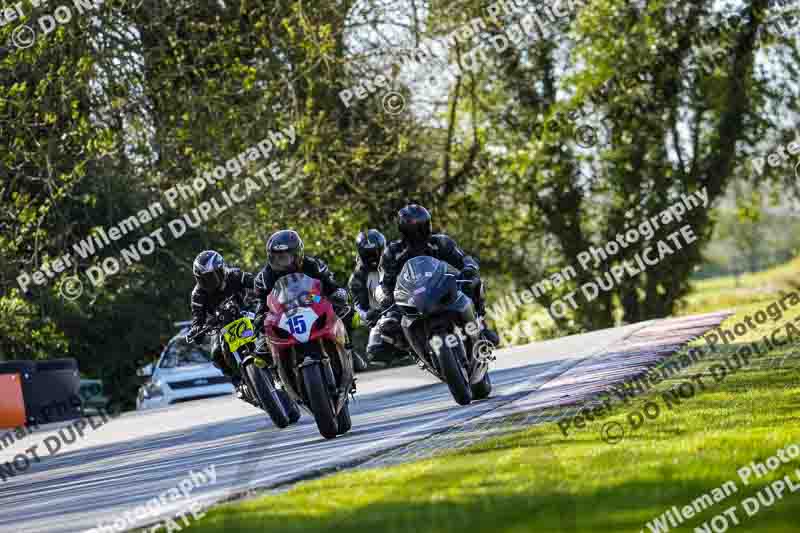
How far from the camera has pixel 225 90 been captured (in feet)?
87.2

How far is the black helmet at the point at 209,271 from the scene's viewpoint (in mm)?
14875

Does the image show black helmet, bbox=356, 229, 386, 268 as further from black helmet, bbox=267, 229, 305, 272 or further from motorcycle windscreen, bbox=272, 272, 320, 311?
motorcycle windscreen, bbox=272, 272, 320, 311

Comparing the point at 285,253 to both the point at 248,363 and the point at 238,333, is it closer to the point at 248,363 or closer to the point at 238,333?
the point at 248,363

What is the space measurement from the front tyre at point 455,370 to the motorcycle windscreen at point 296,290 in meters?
1.32

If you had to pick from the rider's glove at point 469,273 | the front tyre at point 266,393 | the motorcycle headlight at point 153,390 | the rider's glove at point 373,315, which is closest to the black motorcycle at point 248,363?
the front tyre at point 266,393

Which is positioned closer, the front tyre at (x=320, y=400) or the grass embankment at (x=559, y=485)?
the grass embankment at (x=559, y=485)

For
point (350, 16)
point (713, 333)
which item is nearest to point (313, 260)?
point (713, 333)

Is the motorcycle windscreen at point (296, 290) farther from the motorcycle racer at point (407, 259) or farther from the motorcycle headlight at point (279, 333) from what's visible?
the motorcycle racer at point (407, 259)

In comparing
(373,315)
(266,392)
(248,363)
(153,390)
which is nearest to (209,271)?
(248,363)

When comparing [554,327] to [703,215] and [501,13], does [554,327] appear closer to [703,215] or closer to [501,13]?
[703,215]

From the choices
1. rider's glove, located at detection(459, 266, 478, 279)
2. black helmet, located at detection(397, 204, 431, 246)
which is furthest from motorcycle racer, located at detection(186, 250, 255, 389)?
rider's glove, located at detection(459, 266, 478, 279)

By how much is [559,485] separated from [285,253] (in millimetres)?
5345

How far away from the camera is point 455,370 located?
13078 millimetres

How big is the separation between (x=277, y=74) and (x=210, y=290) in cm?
1424
